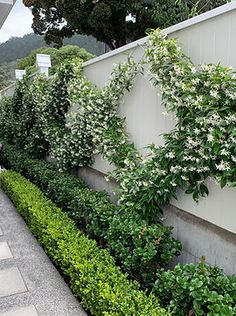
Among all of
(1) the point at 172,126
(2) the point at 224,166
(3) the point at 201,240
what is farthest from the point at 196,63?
(3) the point at 201,240

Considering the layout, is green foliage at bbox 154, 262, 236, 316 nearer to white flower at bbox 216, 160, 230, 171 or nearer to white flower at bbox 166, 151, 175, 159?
white flower at bbox 216, 160, 230, 171

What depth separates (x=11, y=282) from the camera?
2848mm

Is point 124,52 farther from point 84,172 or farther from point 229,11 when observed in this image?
point 84,172

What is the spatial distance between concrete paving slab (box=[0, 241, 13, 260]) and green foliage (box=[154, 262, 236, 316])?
5.45 ft

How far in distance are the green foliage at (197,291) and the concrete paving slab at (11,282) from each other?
3.67ft

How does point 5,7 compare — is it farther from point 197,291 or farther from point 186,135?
point 197,291

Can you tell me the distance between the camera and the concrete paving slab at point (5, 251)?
3348 millimetres

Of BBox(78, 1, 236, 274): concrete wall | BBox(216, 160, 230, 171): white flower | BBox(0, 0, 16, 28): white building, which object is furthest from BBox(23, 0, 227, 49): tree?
BBox(216, 160, 230, 171): white flower

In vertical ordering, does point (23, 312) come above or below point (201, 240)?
below

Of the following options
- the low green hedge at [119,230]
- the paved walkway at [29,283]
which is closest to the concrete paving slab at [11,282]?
the paved walkway at [29,283]

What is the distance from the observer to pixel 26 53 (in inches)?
737

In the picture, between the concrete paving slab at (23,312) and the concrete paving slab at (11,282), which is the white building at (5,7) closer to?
the concrete paving slab at (11,282)

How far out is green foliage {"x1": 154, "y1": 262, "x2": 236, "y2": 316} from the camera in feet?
6.31

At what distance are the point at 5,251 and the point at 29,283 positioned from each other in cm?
76
